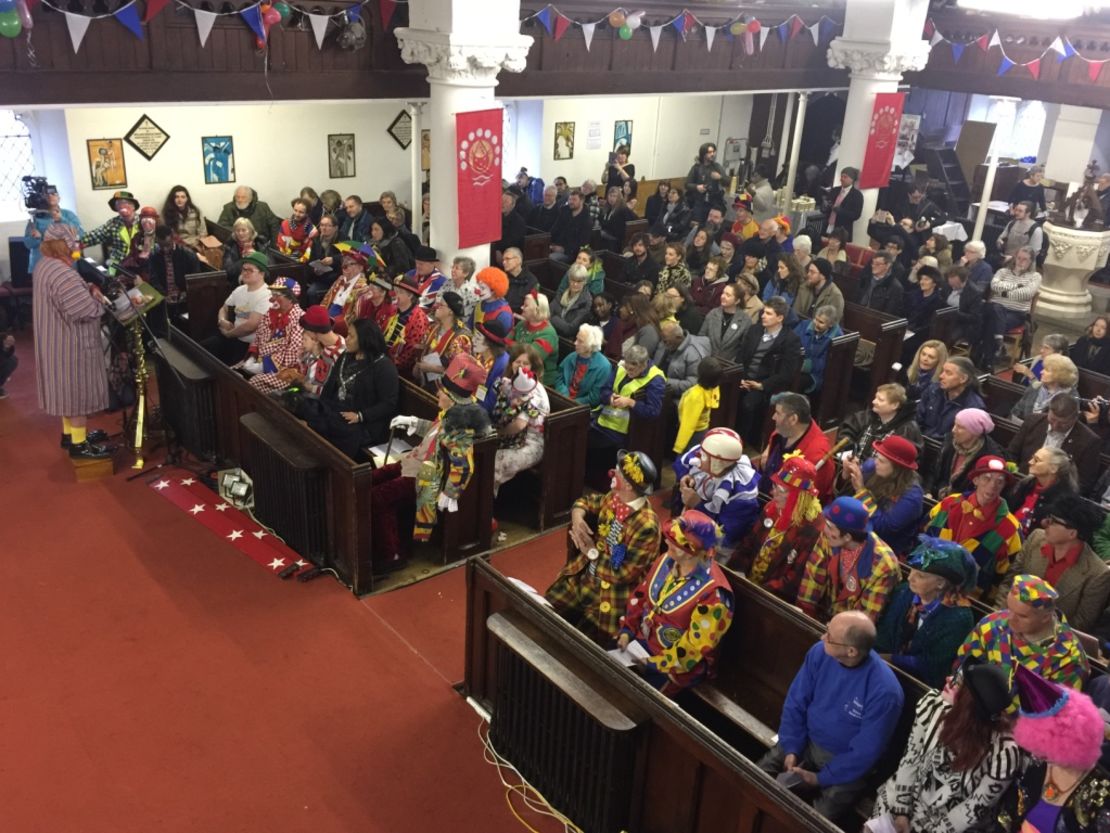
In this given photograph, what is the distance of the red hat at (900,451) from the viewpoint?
19.9ft

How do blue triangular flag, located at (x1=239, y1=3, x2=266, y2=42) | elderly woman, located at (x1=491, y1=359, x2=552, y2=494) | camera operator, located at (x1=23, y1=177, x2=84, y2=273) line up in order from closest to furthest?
elderly woman, located at (x1=491, y1=359, x2=552, y2=494)
blue triangular flag, located at (x1=239, y1=3, x2=266, y2=42)
camera operator, located at (x1=23, y1=177, x2=84, y2=273)

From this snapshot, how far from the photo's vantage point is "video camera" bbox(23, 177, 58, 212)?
10.9m

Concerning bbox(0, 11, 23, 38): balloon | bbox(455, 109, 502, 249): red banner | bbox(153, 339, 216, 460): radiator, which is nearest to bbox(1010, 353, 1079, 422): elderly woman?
bbox(455, 109, 502, 249): red banner

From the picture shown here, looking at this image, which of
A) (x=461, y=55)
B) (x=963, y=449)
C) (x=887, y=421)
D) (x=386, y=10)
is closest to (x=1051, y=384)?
(x=963, y=449)

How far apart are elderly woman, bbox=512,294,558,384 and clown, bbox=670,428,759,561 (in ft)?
9.83

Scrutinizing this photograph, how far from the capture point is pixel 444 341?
8547 millimetres

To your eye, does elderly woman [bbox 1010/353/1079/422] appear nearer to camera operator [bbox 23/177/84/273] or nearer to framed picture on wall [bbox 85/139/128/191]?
camera operator [bbox 23/177/84/273]

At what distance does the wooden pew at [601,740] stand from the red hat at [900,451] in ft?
7.53

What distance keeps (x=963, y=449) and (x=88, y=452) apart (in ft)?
23.6

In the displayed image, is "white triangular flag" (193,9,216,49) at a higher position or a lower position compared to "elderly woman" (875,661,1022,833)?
higher

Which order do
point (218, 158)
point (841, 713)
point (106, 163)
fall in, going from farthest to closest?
point (218, 158), point (106, 163), point (841, 713)

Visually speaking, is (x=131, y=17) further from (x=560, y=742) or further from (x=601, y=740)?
(x=601, y=740)

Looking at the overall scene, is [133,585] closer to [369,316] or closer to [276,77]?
[369,316]

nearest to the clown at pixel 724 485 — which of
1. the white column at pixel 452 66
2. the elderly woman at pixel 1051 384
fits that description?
the elderly woman at pixel 1051 384
